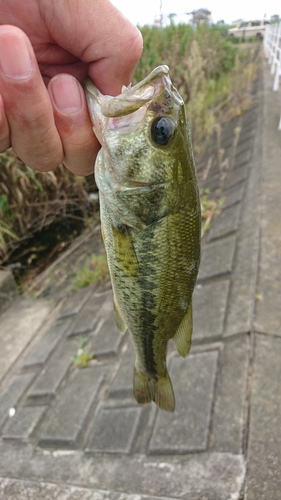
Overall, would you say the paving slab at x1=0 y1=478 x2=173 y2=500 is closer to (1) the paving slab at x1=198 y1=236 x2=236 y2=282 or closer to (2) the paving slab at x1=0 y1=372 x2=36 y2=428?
(2) the paving slab at x1=0 y1=372 x2=36 y2=428

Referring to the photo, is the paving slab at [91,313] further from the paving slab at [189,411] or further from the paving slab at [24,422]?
the paving slab at [189,411]

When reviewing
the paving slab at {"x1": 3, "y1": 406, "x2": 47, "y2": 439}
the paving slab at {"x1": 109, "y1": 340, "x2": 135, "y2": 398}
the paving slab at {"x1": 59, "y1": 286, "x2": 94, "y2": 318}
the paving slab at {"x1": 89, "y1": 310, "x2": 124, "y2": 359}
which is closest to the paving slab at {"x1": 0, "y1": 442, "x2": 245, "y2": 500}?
the paving slab at {"x1": 3, "y1": 406, "x2": 47, "y2": 439}

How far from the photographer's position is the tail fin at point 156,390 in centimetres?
169

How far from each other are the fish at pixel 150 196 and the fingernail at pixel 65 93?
2.0 inches

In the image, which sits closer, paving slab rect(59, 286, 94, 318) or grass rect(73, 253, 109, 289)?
paving slab rect(59, 286, 94, 318)

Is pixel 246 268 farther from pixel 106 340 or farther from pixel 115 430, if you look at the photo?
pixel 115 430

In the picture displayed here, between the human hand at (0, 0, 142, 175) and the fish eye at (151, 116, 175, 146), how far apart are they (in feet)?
0.80

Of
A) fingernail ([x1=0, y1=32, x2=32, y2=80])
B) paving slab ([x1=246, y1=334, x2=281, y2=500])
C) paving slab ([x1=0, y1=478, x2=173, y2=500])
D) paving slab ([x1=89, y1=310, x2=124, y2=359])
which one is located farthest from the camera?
paving slab ([x1=89, y1=310, x2=124, y2=359])

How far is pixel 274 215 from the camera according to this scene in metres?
4.11

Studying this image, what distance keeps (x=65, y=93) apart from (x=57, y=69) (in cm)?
24

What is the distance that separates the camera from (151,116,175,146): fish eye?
4.24 ft

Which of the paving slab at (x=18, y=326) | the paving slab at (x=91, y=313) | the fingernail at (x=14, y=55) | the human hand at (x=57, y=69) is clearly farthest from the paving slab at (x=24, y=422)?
the fingernail at (x=14, y=55)

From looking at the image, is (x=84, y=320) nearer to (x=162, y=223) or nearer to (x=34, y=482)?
(x=34, y=482)

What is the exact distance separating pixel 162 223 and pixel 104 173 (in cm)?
27
